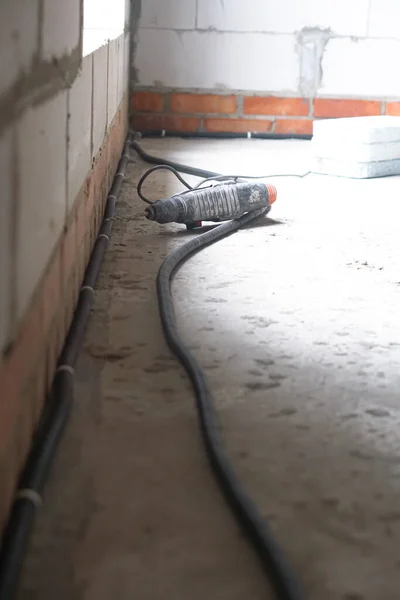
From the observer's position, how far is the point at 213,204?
7.88ft

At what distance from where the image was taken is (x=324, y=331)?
1.59 m

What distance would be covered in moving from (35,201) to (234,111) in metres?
4.28

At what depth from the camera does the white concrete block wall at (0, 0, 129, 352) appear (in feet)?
2.64

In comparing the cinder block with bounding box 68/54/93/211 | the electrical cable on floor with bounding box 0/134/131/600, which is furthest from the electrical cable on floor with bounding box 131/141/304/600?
the cinder block with bounding box 68/54/93/211

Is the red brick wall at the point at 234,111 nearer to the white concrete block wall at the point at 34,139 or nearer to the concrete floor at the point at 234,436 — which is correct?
the concrete floor at the point at 234,436

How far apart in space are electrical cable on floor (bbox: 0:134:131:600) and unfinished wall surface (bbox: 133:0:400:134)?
11.7 feet

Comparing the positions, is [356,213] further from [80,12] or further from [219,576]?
[219,576]

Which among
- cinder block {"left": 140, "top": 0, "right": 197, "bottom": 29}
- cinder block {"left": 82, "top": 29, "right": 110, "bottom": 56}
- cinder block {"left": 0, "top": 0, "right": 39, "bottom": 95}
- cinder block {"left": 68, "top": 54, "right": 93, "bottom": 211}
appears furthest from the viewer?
cinder block {"left": 140, "top": 0, "right": 197, "bottom": 29}

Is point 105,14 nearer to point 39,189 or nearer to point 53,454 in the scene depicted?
point 39,189

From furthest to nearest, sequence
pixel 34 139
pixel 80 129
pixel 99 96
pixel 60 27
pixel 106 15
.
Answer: pixel 106 15 < pixel 99 96 < pixel 80 129 < pixel 60 27 < pixel 34 139

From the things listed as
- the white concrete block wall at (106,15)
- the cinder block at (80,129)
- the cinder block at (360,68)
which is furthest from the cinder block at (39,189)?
the cinder block at (360,68)

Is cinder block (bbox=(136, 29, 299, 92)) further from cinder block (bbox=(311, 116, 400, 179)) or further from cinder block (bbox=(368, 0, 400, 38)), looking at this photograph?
cinder block (bbox=(311, 116, 400, 179))

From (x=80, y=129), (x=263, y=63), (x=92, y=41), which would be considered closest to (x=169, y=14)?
(x=263, y=63)

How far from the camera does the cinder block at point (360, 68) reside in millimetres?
4988
